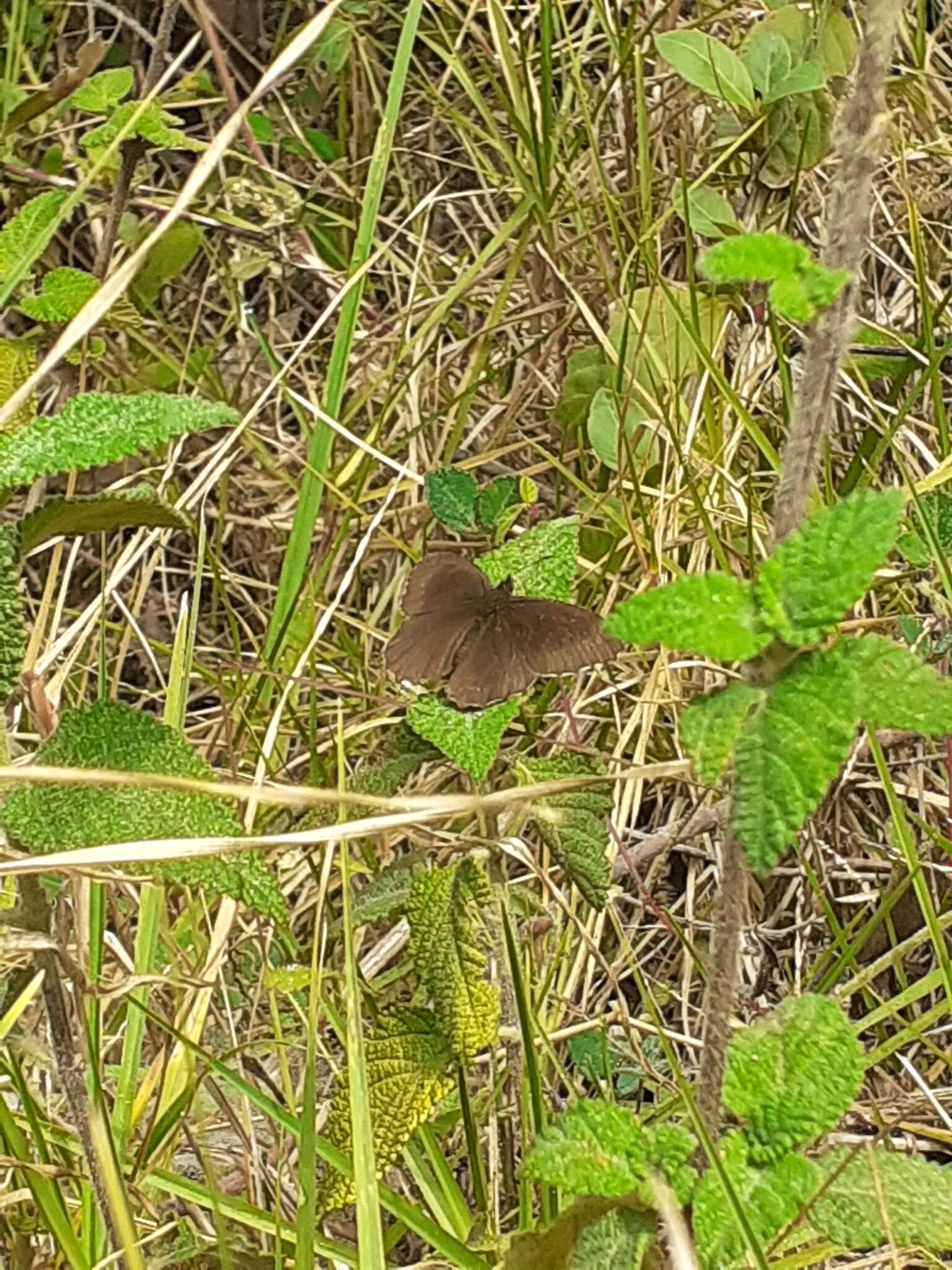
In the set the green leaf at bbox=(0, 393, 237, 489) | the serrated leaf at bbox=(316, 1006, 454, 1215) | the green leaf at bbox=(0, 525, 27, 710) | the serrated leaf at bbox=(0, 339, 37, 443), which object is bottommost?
the serrated leaf at bbox=(316, 1006, 454, 1215)

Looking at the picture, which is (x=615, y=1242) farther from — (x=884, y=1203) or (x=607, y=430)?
(x=607, y=430)

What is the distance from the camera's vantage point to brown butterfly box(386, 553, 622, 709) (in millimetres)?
894

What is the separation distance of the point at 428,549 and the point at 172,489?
13.7 inches

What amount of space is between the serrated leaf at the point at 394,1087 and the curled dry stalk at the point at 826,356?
0.25 m

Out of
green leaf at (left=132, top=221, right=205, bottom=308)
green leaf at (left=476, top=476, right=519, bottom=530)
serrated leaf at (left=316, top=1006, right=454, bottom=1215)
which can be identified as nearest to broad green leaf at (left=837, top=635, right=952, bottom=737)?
serrated leaf at (left=316, top=1006, right=454, bottom=1215)

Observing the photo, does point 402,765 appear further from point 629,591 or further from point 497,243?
point 497,243

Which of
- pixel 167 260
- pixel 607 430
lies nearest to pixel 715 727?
pixel 607 430

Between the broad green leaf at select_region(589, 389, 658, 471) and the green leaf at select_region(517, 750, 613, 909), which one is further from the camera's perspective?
the broad green leaf at select_region(589, 389, 658, 471)

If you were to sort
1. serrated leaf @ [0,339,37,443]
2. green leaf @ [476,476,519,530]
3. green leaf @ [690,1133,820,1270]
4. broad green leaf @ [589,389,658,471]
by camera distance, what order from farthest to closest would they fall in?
broad green leaf @ [589,389,658,471], serrated leaf @ [0,339,37,443], green leaf @ [476,476,519,530], green leaf @ [690,1133,820,1270]

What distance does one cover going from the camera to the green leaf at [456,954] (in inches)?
35.4

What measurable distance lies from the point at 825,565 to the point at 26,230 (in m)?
0.93

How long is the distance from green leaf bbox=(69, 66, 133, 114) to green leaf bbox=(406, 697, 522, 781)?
886 millimetres

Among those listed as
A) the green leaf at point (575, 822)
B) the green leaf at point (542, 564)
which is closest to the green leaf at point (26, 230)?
the green leaf at point (542, 564)

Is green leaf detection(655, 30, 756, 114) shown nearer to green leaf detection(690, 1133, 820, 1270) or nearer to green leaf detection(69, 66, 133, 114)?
green leaf detection(69, 66, 133, 114)
